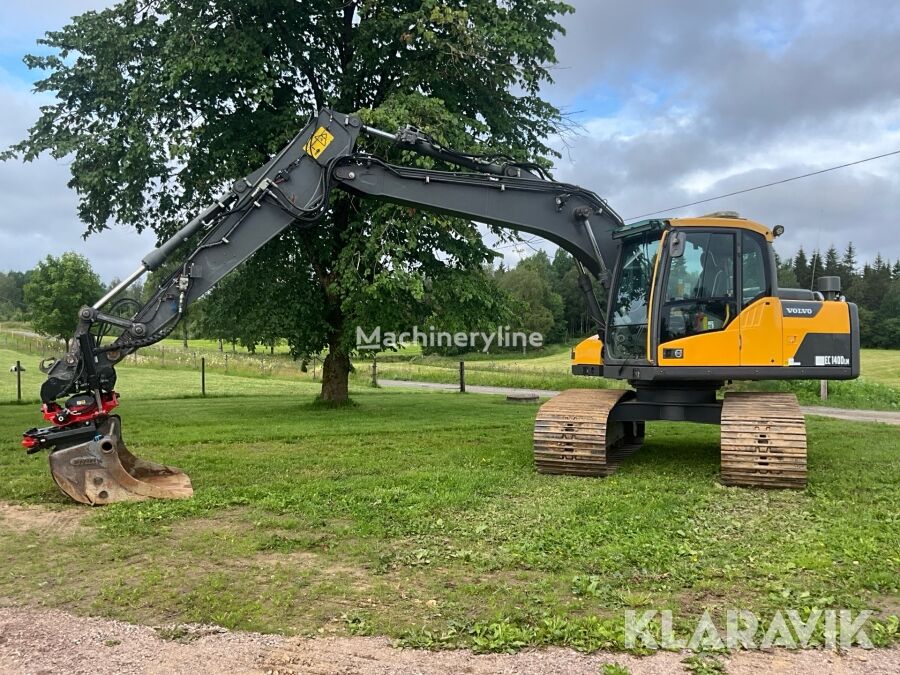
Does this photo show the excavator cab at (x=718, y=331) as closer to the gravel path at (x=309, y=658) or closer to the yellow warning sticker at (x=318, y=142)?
the yellow warning sticker at (x=318, y=142)

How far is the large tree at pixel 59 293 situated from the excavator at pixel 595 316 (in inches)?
1132

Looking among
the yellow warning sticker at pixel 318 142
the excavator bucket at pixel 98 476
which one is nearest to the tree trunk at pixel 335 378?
the yellow warning sticker at pixel 318 142

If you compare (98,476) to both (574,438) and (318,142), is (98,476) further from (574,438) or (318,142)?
(574,438)

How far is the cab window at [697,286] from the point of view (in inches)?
312

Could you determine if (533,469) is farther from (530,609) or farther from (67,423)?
(67,423)

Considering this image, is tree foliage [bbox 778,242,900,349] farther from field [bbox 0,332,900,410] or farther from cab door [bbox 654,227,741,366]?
cab door [bbox 654,227,741,366]

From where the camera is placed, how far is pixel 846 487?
7.44 m

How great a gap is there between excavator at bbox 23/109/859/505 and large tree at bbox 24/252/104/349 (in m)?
28.7

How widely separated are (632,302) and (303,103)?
978cm

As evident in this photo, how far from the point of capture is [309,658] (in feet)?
11.6

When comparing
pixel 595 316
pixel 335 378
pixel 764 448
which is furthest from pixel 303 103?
pixel 764 448

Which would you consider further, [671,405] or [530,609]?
[671,405]

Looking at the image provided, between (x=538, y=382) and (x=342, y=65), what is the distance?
16098 millimetres

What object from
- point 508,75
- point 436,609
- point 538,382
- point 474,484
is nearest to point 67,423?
point 474,484
